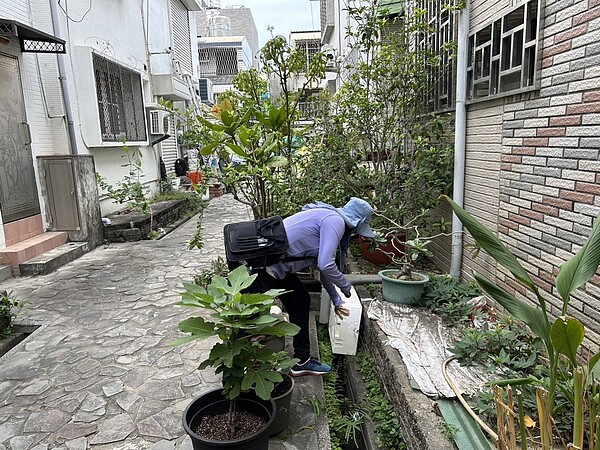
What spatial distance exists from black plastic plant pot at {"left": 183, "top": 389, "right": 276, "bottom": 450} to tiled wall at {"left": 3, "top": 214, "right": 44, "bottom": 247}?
17.3 ft

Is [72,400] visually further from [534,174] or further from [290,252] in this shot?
[534,174]

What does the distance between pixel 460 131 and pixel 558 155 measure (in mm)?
1781

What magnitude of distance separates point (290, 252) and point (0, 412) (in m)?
2.60

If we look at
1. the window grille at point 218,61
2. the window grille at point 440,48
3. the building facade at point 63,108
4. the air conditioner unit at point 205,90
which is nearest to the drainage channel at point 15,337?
the building facade at point 63,108

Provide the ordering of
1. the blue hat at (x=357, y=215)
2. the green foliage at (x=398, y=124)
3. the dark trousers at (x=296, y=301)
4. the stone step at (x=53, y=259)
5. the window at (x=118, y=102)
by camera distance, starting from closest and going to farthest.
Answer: the blue hat at (x=357, y=215), the dark trousers at (x=296, y=301), the green foliage at (x=398, y=124), the stone step at (x=53, y=259), the window at (x=118, y=102)

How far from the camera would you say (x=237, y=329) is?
98.1 inches

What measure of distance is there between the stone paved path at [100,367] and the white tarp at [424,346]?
0.96 metres

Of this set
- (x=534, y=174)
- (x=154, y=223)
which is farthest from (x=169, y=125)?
(x=534, y=174)

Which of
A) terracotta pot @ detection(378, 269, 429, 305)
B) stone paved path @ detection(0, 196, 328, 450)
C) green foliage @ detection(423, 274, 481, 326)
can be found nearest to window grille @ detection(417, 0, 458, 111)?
green foliage @ detection(423, 274, 481, 326)

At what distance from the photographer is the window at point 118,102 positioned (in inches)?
337

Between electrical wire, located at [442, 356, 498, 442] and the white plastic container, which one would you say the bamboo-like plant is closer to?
electrical wire, located at [442, 356, 498, 442]

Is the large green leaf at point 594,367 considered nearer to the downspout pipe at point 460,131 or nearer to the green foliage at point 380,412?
the green foliage at point 380,412

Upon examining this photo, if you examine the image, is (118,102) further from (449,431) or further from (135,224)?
(449,431)

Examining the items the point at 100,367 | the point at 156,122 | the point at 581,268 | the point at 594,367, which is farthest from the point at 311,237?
the point at 156,122
